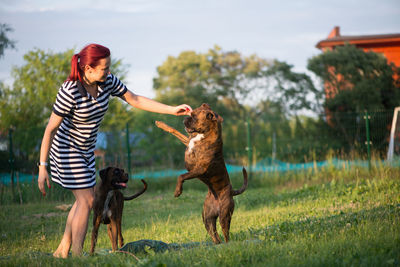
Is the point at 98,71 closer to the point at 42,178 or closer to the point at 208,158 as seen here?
the point at 42,178

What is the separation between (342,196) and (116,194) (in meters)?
5.93

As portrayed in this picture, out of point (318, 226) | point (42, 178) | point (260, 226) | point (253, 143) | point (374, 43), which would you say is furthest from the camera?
point (374, 43)

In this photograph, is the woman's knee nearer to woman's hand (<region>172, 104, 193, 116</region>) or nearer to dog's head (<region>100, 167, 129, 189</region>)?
dog's head (<region>100, 167, 129, 189</region>)

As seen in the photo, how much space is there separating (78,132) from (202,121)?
1270 millimetres

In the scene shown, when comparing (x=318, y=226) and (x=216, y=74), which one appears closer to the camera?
(x=318, y=226)

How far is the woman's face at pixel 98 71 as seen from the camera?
4.08 meters

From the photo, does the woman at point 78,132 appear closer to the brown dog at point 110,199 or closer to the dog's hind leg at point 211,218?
the brown dog at point 110,199

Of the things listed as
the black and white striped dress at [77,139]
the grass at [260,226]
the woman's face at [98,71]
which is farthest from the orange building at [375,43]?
the black and white striped dress at [77,139]

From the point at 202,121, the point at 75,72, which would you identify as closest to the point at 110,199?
the point at 202,121

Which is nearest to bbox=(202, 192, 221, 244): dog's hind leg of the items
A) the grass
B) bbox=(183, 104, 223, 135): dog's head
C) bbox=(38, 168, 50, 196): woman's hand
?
the grass

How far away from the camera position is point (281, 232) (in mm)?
5062

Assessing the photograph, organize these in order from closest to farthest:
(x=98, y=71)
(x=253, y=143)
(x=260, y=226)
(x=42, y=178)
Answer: (x=42, y=178) < (x=98, y=71) < (x=260, y=226) < (x=253, y=143)

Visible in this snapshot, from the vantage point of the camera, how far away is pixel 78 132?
4152 mm

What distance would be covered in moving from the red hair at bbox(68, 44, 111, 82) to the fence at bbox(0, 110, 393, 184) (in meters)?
7.51
